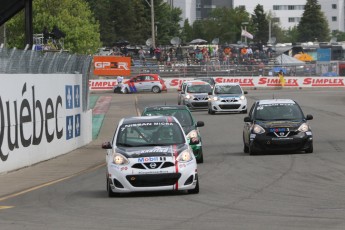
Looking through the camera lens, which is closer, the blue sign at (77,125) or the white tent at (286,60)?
the blue sign at (77,125)

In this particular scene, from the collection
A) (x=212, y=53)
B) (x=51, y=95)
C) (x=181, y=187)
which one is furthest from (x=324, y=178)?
(x=212, y=53)

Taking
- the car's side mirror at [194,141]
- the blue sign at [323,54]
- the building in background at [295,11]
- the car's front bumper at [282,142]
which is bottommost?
the car's front bumper at [282,142]

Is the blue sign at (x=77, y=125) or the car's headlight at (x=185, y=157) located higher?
the car's headlight at (x=185, y=157)

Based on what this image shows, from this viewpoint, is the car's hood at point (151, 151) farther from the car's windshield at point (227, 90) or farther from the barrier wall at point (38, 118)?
the car's windshield at point (227, 90)

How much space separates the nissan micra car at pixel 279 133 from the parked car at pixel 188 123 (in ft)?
5.11

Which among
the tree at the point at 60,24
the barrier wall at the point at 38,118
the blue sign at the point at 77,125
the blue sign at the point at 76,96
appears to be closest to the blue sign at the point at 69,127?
the barrier wall at the point at 38,118

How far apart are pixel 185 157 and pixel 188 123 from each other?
26.9ft

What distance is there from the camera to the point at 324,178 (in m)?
18.5

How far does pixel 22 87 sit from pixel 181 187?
30.5 ft

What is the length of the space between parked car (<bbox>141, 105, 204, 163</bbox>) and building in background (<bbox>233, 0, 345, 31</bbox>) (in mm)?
149211

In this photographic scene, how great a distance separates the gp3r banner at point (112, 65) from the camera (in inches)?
3255

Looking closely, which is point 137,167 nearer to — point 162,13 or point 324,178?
point 324,178

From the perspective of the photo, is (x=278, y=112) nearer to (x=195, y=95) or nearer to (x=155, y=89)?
(x=195, y=95)

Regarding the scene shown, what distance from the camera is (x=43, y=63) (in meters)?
26.6
